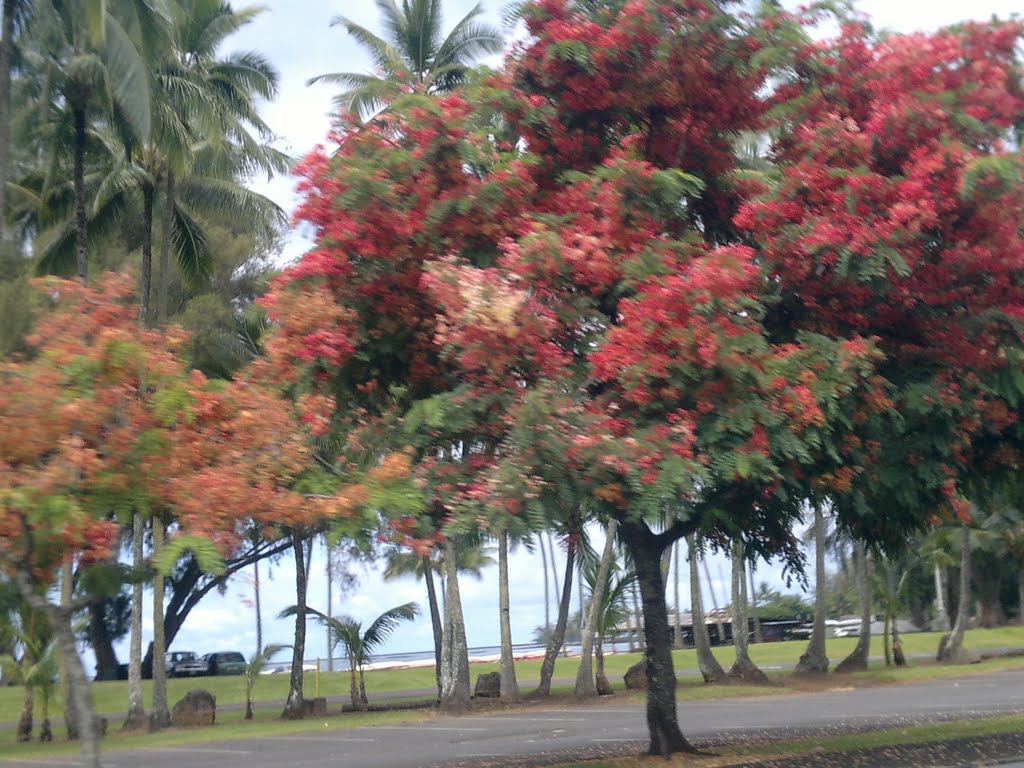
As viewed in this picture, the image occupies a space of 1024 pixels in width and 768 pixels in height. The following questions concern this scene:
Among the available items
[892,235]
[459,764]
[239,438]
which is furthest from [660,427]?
[459,764]

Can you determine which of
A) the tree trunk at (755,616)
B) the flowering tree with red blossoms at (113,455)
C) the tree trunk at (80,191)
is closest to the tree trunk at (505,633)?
the tree trunk at (80,191)

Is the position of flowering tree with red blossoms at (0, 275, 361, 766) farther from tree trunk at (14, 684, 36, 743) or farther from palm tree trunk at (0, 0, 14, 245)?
tree trunk at (14, 684, 36, 743)

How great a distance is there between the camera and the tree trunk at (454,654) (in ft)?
81.9

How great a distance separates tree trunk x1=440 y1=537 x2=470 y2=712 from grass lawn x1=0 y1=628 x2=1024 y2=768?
0.72 meters

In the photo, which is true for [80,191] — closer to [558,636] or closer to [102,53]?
[102,53]

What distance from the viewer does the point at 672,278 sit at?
9367 millimetres

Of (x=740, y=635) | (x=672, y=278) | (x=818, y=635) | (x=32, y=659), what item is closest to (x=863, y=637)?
(x=818, y=635)

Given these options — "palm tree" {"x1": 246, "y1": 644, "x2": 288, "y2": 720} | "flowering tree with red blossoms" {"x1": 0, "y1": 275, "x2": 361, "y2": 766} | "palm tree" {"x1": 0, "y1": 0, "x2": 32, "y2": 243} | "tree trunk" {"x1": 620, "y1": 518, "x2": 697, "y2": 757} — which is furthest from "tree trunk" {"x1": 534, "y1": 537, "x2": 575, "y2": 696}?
"flowering tree with red blossoms" {"x1": 0, "y1": 275, "x2": 361, "y2": 766}

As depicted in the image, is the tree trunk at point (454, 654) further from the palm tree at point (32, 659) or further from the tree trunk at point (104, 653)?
the tree trunk at point (104, 653)

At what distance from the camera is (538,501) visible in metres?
9.02

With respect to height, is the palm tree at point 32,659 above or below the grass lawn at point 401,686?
above

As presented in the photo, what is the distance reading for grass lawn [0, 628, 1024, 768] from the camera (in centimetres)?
2230

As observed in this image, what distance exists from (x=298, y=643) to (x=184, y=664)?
2109 cm

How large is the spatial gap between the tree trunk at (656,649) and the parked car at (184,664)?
36.8 m
